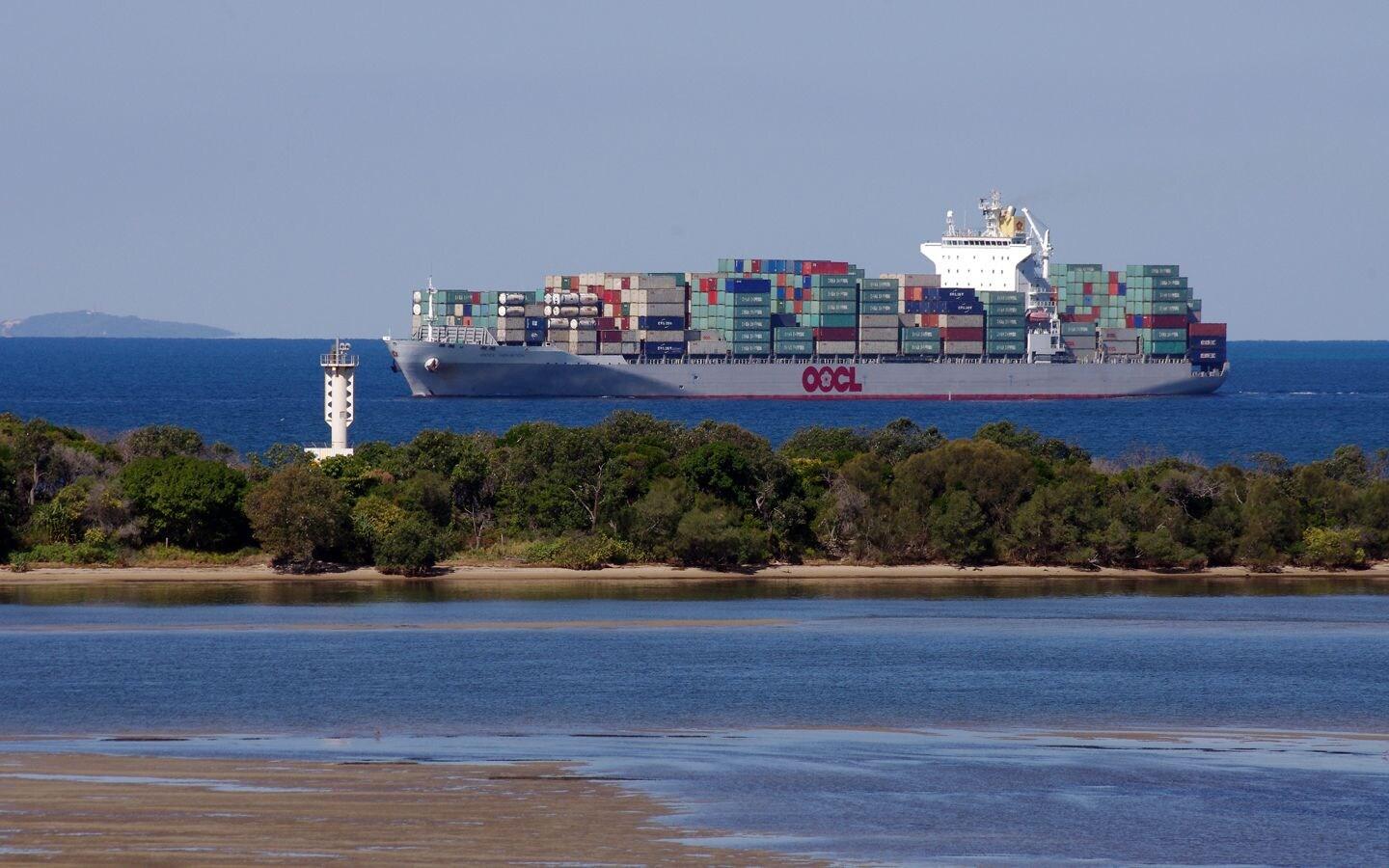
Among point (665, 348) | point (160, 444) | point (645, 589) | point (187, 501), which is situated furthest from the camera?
point (665, 348)

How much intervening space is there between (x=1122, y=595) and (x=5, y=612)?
19841 mm

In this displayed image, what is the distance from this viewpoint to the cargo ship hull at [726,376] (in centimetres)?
9619

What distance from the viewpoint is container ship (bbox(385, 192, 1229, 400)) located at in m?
96.9

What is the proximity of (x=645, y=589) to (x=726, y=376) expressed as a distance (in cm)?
6465

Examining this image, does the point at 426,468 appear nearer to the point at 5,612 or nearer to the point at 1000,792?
the point at 5,612

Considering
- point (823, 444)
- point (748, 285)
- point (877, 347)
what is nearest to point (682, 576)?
point (823, 444)

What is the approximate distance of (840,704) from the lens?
917 inches

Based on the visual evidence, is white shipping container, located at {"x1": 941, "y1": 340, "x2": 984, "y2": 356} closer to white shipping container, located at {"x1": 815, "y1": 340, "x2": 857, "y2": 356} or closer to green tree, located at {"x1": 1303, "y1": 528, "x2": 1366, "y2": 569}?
white shipping container, located at {"x1": 815, "y1": 340, "x2": 857, "y2": 356}

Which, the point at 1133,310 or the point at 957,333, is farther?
the point at 1133,310

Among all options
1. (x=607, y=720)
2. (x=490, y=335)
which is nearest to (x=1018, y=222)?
(x=490, y=335)

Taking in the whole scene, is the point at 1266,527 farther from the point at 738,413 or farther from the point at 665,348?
the point at 665,348

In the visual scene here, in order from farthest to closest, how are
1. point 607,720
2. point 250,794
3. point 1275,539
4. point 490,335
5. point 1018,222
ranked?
1. point 1018,222
2. point 490,335
3. point 1275,539
4. point 607,720
5. point 250,794

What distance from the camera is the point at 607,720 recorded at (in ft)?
72.0

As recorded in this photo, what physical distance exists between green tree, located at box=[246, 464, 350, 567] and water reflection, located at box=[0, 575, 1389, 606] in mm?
669
